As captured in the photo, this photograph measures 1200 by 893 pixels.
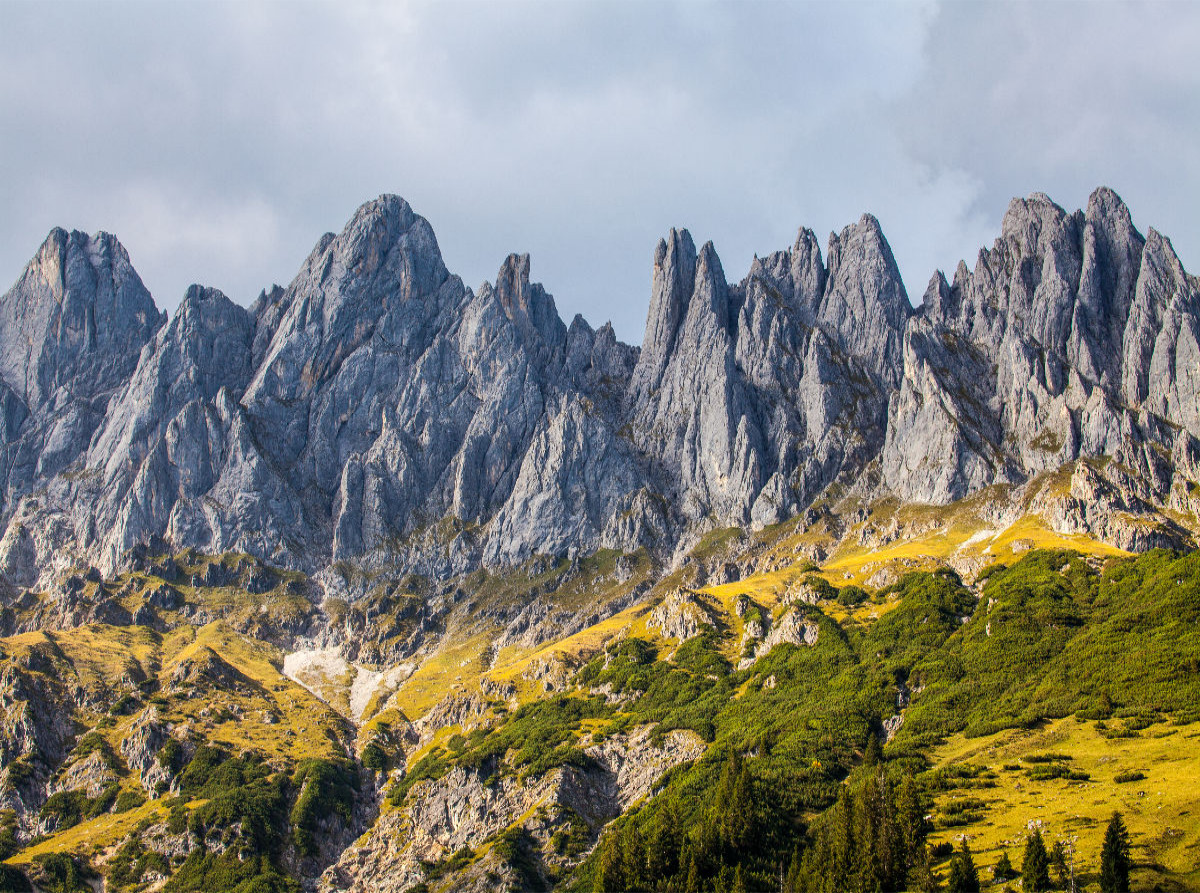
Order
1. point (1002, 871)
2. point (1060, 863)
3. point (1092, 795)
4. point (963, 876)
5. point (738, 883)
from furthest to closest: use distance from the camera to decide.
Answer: point (738, 883)
point (1092, 795)
point (1002, 871)
point (963, 876)
point (1060, 863)

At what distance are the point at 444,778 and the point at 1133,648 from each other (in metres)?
139

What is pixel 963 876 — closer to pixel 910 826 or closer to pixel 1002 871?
pixel 1002 871

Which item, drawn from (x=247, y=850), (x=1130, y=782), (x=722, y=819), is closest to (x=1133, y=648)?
(x=1130, y=782)

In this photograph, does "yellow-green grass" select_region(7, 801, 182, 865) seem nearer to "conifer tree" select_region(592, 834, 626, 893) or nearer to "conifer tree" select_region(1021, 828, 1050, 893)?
"conifer tree" select_region(592, 834, 626, 893)

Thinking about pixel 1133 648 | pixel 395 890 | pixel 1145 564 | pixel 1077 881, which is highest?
pixel 1145 564

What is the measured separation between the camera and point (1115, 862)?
7588 cm

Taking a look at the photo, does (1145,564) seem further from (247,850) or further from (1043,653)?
(247,850)

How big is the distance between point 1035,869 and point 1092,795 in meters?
26.3

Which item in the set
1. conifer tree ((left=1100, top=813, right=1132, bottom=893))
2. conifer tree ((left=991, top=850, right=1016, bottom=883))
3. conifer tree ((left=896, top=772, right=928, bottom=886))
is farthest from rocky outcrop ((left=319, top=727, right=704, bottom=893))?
conifer tree ((left=1100, top=813, right=1132, bottom=893))

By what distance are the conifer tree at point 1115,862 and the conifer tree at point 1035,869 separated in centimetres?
456

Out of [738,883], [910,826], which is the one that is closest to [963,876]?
[910,826]

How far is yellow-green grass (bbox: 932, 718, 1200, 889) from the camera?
8250 cm

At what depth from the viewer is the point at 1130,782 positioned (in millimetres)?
101875

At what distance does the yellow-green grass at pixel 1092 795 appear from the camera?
82.5 m
